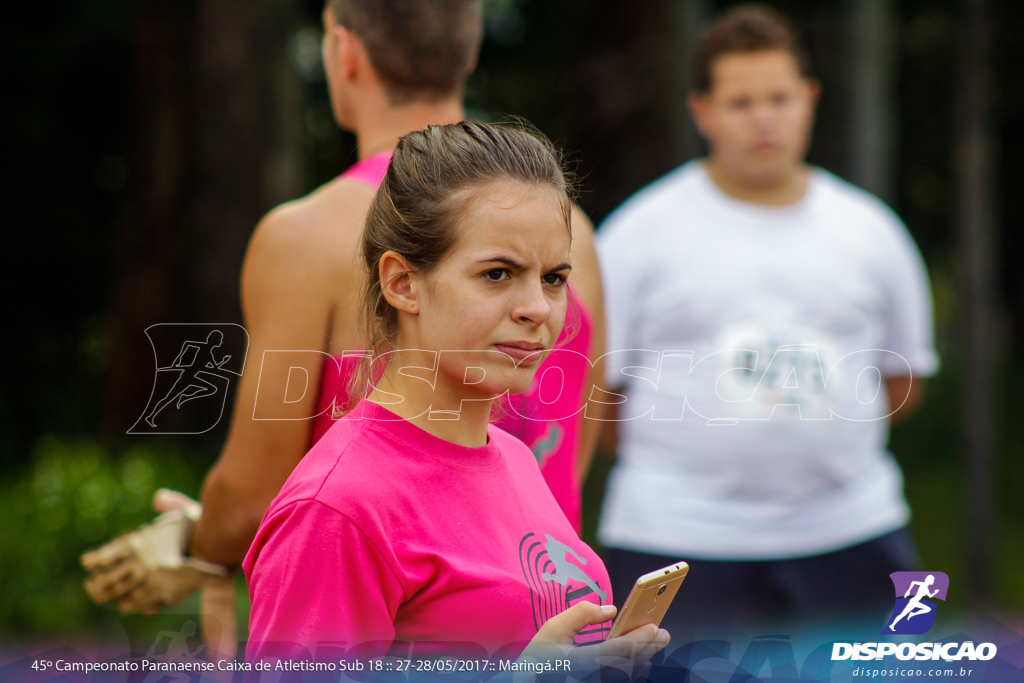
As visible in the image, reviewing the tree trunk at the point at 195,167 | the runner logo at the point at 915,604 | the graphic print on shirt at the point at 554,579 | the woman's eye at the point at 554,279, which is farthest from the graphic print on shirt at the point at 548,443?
the tree trunk at the point at 195,167

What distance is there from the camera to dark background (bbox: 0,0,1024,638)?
507 cm

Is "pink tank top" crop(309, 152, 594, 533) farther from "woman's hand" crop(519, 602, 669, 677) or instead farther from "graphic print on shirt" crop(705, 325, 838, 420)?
"graphic print on shirt" crop(705, 325, 838, 420)

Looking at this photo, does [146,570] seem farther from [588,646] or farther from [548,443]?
[588,646]

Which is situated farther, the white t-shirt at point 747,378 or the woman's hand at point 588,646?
the white t-shirt at point 747,378

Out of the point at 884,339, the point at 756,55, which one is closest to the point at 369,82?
the point at 756,55

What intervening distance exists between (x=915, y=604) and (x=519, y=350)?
0.80 meters

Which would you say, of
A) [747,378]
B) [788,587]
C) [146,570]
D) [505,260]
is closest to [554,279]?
[505,260]

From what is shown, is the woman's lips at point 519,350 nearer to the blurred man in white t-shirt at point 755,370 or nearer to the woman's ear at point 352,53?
the woman's ear at point 352,53

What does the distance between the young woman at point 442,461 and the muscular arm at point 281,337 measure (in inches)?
14.6

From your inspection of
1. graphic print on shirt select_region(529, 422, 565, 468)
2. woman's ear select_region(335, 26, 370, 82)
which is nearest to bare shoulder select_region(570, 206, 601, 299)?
graphic print on shirt select_region(529, 422, 565, 468)

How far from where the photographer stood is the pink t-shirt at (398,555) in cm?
120

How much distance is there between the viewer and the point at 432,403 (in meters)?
1.34

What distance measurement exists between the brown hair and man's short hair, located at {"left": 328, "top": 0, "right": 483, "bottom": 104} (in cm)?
60

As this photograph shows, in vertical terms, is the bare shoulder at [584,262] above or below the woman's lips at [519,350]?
above
